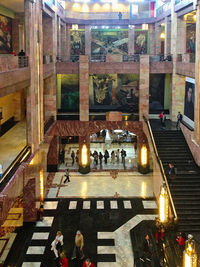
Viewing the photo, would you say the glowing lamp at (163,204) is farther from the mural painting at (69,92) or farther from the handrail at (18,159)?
the mural painting at (69,92)

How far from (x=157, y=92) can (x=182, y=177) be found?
1263 centimetres

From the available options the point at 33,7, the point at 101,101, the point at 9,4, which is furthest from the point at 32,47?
the point at 101,101

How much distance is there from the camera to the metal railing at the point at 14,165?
1167 centimetres

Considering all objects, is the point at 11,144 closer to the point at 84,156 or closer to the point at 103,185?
the point at 103,185

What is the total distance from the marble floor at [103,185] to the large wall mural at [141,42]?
12860 mm

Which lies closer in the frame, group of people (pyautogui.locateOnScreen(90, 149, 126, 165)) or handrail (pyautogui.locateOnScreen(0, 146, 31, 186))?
handrail (pyautogui.locateOnScreen(0, 146, 31, 186))

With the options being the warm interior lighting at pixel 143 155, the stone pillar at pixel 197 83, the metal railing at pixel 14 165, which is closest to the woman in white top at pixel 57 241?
the metal railing at pixel 14 165

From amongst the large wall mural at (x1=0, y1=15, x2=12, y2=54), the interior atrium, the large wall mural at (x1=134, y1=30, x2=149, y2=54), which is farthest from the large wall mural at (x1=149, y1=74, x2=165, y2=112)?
the large wall mural at (x1=0, y1=15, x2=12, y2=54)

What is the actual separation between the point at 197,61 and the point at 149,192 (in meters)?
8.06

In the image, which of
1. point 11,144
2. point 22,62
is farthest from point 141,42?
point 11,144

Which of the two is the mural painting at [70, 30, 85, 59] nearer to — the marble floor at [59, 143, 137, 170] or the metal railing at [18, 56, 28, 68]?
the marble floor at [59, 143, 137, 170]

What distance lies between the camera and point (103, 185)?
2267 cm

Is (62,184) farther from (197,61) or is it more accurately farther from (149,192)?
(197,61)

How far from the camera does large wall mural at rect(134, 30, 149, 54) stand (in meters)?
32.6
